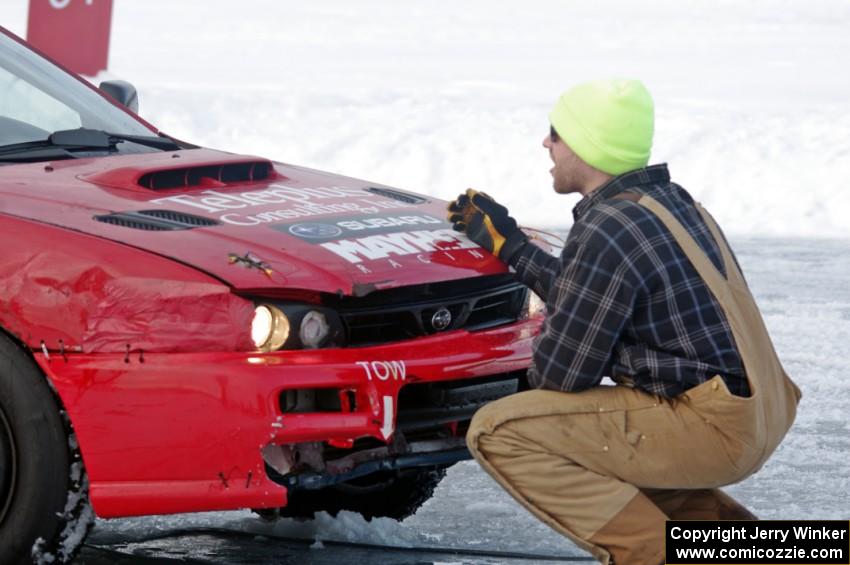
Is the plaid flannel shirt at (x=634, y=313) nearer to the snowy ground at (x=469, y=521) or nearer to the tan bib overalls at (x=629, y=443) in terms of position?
the tan bib overalls at (x=629, y=443)

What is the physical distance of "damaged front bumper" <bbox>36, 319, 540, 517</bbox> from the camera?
12.4 ft

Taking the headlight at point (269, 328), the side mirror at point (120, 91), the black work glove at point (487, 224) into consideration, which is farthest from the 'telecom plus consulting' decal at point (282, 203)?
the side mirror at point (120, 91)

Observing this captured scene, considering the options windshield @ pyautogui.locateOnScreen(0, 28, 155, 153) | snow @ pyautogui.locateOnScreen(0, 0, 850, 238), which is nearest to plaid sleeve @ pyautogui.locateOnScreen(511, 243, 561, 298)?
windshield @ pyautogui.locateOnScreen(0, 28, 155, 153)

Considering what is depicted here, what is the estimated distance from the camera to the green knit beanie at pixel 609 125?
3.92m

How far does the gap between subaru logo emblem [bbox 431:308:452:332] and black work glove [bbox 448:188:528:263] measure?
10.8 inches

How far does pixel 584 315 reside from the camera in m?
3.73

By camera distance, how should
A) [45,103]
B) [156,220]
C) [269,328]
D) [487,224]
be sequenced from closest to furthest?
[269,328] < [156,220] < [487,224] < [45,103]

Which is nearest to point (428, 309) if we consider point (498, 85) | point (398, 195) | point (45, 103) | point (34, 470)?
point (398, 195)

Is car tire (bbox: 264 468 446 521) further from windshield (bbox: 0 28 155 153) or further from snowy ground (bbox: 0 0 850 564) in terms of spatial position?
windshield (bbox: 0 28 155 153)

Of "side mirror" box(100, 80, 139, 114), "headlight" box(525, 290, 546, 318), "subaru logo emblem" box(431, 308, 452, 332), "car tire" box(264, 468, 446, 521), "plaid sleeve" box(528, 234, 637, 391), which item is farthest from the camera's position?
"side mirror" box(100, 80, 139, 114)

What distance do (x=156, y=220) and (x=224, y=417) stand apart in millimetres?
637

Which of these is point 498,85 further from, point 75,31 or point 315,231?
point 315,231

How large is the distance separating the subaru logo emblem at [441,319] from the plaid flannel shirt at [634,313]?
0.44 meters

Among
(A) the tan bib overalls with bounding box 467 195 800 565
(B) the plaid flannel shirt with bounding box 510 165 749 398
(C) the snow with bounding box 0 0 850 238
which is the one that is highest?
(B) the plaid flannel shirt with bounding box 510 165 749 398
